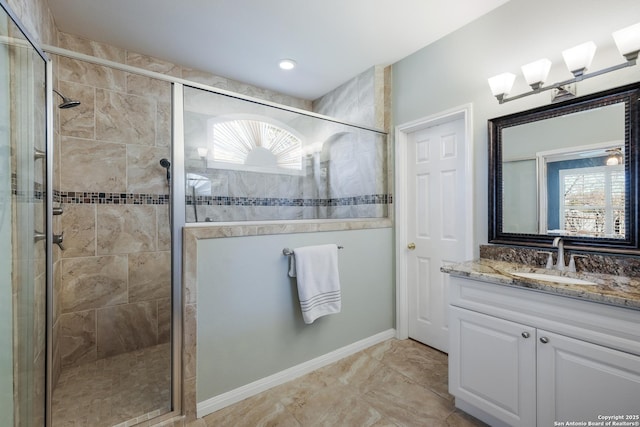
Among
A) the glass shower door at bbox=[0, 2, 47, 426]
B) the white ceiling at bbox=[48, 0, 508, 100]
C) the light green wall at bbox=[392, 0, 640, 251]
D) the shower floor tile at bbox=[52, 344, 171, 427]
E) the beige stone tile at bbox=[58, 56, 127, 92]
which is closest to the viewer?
the glass shower door at bbox=[0, 2, 47, 426]

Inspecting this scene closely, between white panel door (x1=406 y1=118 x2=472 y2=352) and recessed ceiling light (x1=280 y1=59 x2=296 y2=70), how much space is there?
1248 millimetres

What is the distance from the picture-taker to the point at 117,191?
2.37 m

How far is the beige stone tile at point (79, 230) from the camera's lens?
2195mm

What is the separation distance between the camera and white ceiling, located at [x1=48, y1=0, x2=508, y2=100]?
6.31 feet

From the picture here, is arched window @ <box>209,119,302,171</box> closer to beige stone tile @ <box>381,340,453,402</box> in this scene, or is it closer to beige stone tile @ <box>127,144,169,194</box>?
beige stone tile @ <box>127,144,169,194</box>

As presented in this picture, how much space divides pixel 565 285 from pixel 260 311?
1638 mm

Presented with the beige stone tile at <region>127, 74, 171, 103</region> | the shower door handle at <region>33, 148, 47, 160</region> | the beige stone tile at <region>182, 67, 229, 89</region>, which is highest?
the beige stone tile at <region>182, 67, 229, 89</region>

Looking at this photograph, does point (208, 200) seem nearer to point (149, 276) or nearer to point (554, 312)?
point (149, 276)

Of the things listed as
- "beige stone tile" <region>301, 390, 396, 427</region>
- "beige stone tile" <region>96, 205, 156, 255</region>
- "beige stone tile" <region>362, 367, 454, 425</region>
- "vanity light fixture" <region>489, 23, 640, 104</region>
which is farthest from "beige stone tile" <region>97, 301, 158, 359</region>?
"vanity light fixture" <region>489, 23, 640, 104</region>

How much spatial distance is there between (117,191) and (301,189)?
4.89ft

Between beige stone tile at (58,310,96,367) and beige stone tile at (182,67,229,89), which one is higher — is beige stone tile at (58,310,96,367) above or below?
below

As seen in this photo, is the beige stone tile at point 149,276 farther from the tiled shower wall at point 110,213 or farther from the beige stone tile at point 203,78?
the beige stone tile at point 203,78

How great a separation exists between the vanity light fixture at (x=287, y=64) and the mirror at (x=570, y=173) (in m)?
1.73

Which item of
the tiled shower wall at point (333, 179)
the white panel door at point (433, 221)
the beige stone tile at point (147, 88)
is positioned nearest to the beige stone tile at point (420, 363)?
the white panel door at point (433, 221)
